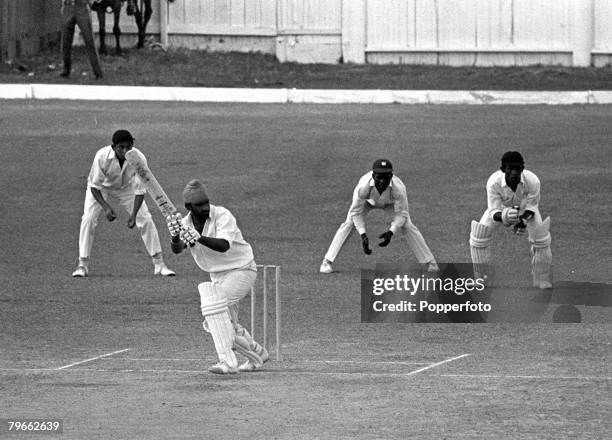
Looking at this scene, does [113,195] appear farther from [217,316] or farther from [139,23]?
[139,23]

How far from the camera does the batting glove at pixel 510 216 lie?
1784cm

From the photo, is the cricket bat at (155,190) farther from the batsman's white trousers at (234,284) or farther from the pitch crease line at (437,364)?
the pitch crease line at (437,364)

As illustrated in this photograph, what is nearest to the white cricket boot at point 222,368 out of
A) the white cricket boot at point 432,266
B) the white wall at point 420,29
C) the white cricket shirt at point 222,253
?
the white cricket shirt at point 222,253

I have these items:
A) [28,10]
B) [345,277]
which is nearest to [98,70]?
[28,10]

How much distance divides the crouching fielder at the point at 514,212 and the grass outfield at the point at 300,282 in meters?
0.61

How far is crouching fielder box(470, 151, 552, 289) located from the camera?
17969mm

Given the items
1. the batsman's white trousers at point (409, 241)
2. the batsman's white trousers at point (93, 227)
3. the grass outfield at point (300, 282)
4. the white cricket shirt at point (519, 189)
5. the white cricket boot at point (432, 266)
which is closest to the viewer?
the grass outfield at point (300, 282)

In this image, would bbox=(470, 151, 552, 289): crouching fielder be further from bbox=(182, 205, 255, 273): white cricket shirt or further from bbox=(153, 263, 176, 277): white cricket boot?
bbox=(182, 205, 255, 273): white cricket shirt

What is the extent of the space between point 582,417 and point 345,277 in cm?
873

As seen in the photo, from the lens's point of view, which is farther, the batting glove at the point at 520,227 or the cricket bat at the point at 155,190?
the batting glove at the point at 520,227

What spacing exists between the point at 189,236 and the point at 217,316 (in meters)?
0.68

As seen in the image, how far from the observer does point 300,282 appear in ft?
62.8

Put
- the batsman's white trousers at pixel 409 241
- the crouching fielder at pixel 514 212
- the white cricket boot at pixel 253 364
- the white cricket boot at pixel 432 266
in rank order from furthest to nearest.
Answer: the batsman's white trousers at pixel 409 241
the white cricket boot at pixel 432 266
the crouching fielder at pixel 514 212
the white cricket boot at pixel 253 364

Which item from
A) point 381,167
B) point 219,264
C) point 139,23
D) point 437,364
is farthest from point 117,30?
point 219,264
